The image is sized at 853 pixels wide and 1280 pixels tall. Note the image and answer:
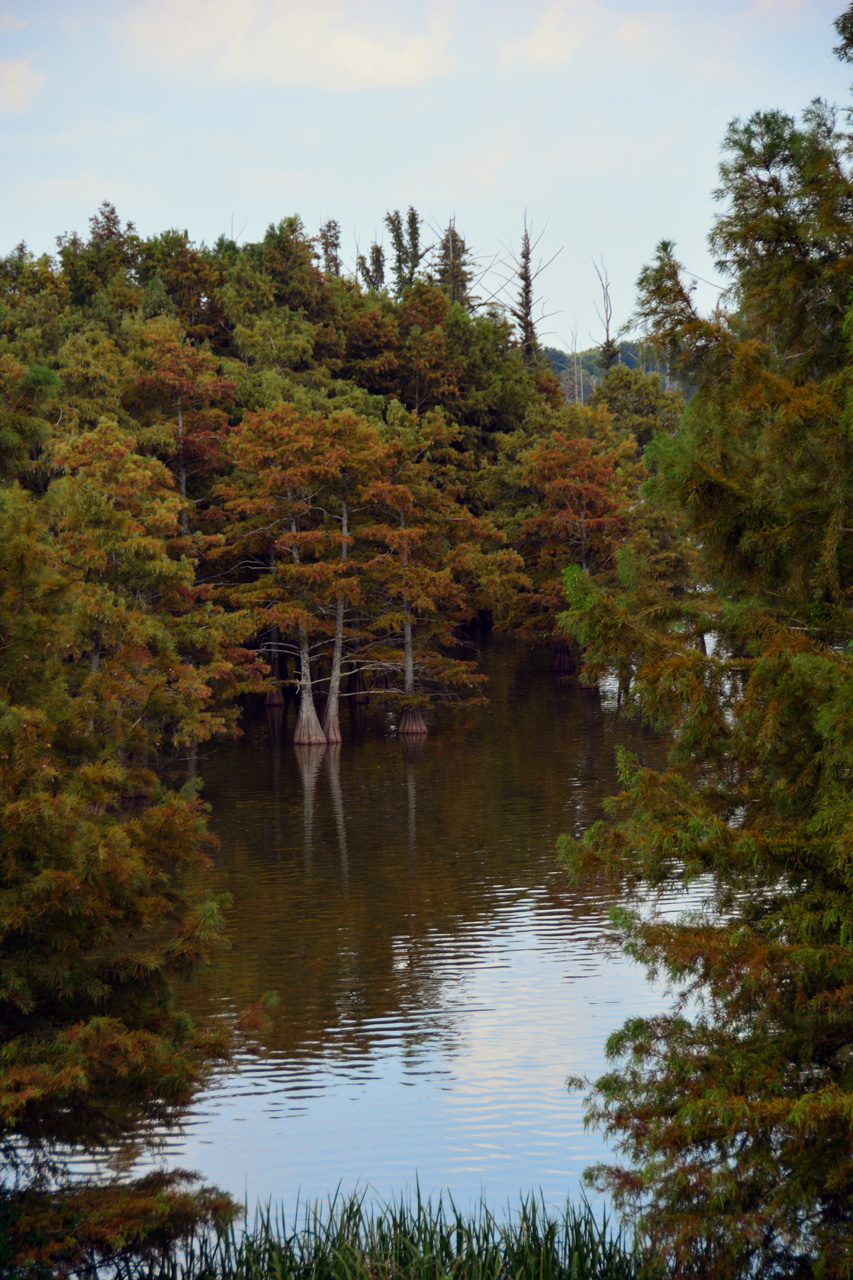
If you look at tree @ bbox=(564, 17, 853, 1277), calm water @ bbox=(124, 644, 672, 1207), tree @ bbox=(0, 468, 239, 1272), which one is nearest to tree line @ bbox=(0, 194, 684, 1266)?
tree @ bbox=(0, 468, 239, 1272)

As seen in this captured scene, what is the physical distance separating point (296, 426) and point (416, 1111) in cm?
2339

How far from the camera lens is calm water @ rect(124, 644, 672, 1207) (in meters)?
9.64

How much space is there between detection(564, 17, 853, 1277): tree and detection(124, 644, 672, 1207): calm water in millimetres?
2714

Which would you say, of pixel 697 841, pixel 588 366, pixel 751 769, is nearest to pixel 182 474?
pixel 751 769

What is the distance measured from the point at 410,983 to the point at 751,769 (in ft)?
24.9

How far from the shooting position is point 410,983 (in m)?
13.9

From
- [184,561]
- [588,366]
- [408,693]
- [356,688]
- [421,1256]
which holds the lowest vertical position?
[421,1256]

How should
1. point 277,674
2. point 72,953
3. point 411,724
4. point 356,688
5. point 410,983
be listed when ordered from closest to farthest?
point 72,953
point 410,983
point 411,724
point 356,688
point 277,674

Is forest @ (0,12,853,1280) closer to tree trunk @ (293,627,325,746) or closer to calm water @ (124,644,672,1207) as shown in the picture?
calm water @ (124,644,672,1207)

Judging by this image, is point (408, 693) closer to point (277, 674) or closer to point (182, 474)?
point (277, 674)

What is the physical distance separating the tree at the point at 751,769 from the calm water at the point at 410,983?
2.71 metres

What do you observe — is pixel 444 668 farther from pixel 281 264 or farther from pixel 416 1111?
pixel 416 1111

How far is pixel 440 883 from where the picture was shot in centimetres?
1847

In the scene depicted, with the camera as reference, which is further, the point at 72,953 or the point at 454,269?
the point at 454,269
